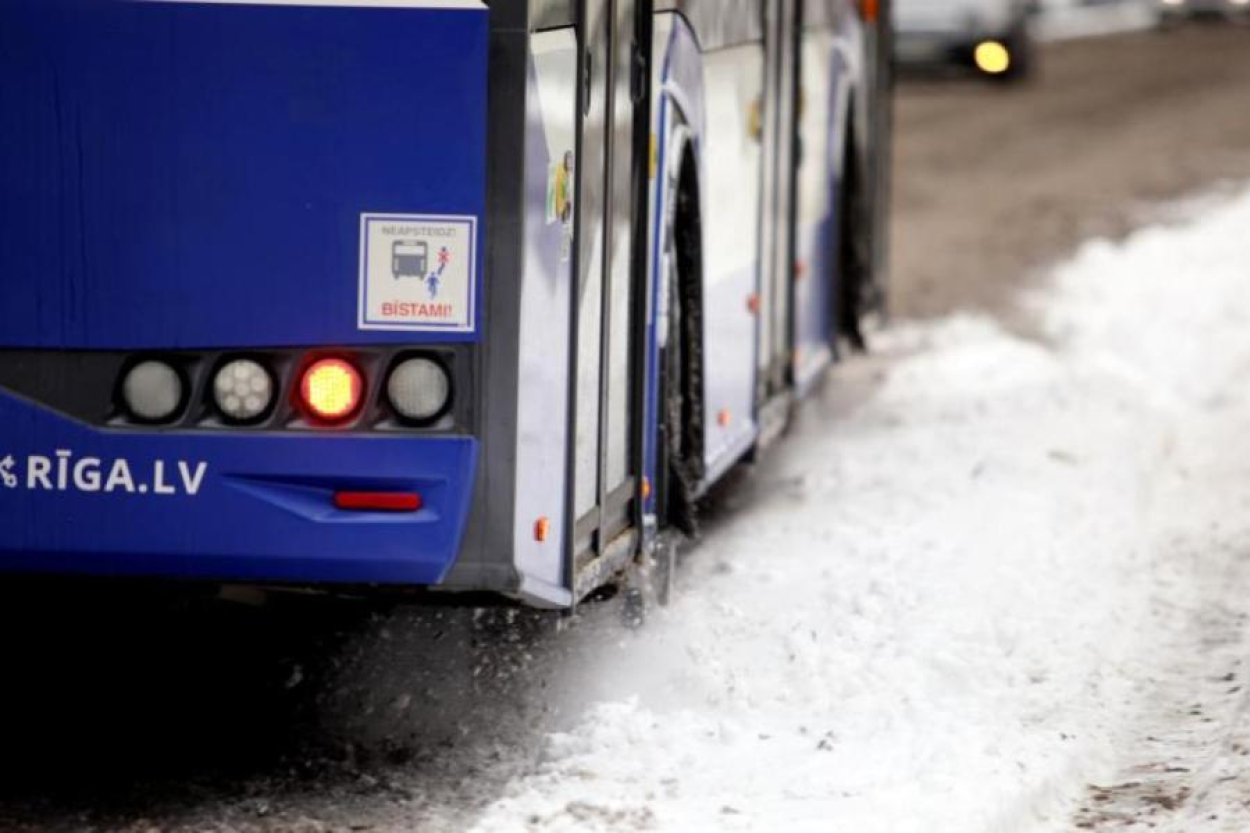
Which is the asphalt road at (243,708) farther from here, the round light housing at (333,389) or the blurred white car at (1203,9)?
the blurred white car at (1203,9)

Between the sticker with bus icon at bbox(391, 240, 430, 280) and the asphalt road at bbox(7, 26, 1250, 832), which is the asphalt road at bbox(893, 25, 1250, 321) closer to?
the asphalt road at bbox(7, 26, 1250, 832)

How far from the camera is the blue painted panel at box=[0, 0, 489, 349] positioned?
239 inches

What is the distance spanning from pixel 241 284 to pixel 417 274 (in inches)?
15.0

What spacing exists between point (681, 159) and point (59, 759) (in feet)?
Answer: 8.19

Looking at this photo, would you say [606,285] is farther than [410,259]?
Yes

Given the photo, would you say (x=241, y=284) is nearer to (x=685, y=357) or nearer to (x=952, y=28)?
(x=685, y=357)

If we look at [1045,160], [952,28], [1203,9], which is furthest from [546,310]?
[1203,9]

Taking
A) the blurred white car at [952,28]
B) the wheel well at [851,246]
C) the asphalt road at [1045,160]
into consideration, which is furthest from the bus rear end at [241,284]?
the blurred white car at [952,28]

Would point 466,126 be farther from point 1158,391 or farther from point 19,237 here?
point 1158,391

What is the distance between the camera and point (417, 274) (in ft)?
19.9

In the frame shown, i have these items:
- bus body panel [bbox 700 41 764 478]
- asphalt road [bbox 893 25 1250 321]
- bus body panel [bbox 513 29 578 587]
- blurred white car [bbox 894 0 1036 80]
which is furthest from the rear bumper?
blurred white car [bbox 894 0 1036 80]

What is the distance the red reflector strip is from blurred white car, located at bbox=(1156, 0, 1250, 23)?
36.2 meters

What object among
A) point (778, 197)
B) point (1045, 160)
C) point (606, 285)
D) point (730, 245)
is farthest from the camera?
point (1045, 160)

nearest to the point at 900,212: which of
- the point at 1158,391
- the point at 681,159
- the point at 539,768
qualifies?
the point at 1158,391
